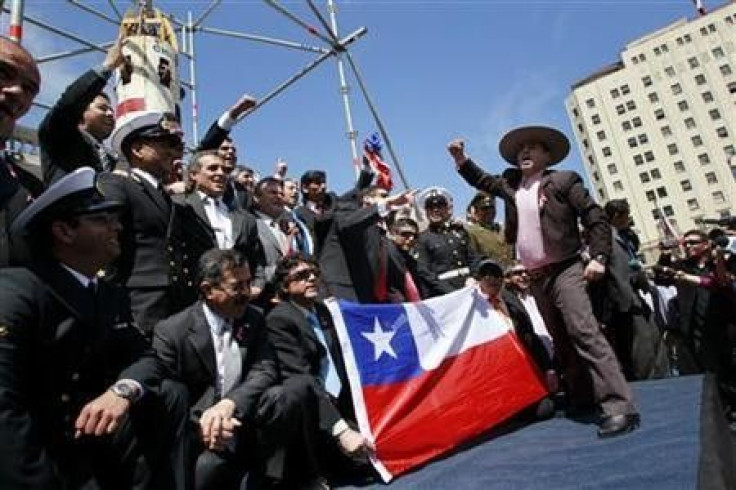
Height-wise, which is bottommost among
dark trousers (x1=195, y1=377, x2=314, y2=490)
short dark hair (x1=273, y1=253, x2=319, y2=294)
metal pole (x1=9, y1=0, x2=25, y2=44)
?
dark trousers (x1=195, y1=377, x2=314, y2=490)

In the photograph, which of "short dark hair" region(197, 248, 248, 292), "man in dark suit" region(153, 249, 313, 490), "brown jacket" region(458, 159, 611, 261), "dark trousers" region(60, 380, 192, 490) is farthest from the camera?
"brown jacket" region(458, 159, 611, 261)

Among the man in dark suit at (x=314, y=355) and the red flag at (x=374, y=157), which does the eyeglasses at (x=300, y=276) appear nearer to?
the man in dark suit at (x=314, y=355)

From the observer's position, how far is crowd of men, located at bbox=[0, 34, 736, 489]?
184 cm

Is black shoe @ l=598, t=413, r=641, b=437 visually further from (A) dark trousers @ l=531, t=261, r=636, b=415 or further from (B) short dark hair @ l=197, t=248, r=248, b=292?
(B) short dark hair @ l=197, t=248, r=248, b=292

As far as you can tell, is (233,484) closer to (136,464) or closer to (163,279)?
(136,464)

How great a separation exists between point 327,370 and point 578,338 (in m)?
1.56

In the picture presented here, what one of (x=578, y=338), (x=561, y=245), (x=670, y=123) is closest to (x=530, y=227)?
(x=561, y=245)

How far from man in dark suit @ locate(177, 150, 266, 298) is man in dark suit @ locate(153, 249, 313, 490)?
709 mm

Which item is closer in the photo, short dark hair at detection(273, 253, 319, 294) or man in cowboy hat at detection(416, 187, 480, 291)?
short dark hair at detection(273, 253, 319, 294)

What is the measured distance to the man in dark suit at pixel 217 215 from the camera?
147 inches

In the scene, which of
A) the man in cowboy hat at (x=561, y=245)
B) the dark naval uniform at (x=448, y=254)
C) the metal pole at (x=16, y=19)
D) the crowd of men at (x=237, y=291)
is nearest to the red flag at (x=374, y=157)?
the crowd of men at (x=237, y=291)

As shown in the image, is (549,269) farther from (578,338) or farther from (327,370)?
(327,370)

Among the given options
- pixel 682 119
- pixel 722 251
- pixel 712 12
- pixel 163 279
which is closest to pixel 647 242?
pixel 682 119

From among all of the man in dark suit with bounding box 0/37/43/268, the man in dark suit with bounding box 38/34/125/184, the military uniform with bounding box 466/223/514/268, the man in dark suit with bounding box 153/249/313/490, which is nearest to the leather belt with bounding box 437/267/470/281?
the military uniform with bounding box 466/223/514/268
